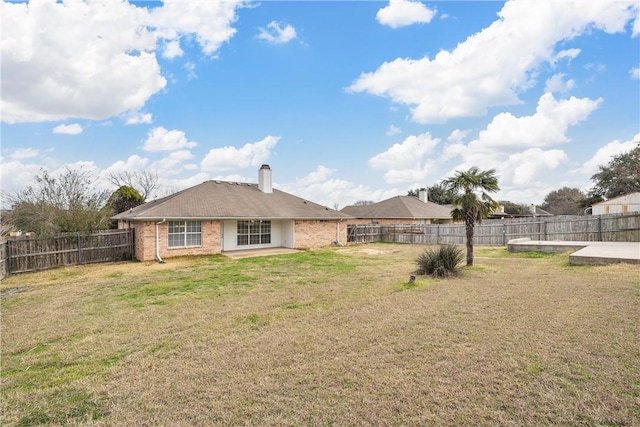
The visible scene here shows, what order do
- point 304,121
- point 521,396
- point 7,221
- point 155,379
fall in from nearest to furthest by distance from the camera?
point 521,396
point 155,379
point 7,221
point 304,121

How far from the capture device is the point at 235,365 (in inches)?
170

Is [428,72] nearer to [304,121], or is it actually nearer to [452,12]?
[452,12]

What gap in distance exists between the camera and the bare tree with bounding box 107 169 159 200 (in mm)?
36344

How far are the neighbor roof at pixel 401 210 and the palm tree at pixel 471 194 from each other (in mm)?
17182

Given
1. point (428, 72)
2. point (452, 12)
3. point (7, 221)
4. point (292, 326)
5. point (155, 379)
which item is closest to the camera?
point (155, 379)

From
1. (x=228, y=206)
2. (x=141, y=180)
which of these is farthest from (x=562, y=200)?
(x=141, y=180)

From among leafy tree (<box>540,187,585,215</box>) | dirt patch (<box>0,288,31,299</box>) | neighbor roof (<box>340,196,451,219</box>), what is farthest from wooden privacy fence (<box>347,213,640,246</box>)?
leafy tree (<box>540,187,585,215</box>)

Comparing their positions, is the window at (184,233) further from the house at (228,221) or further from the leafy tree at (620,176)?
the leafy tree at (620,176)

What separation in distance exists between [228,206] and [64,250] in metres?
7.89

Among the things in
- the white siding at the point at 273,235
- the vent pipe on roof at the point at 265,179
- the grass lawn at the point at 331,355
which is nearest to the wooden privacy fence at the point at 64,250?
the white siding at the point at 273,235

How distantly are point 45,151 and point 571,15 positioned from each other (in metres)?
26.6

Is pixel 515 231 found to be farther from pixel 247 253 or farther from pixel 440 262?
pixel 247 253

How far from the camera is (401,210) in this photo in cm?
3161

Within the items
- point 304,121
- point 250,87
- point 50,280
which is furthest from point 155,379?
point 304,121
